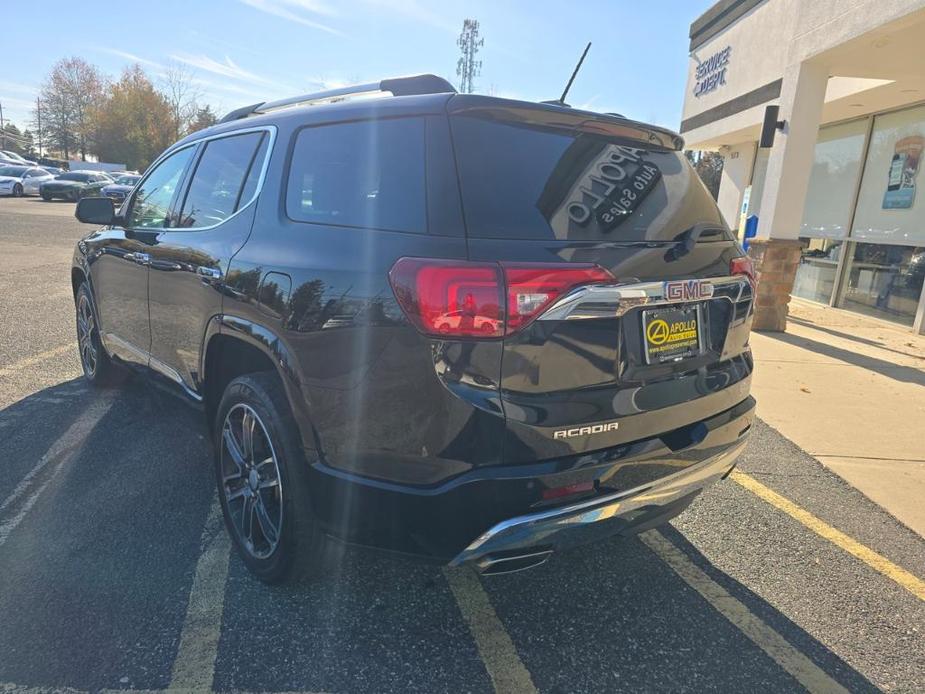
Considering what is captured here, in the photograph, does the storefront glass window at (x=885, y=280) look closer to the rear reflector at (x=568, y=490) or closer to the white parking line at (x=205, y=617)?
the rear reflector at (x=568, y=490)

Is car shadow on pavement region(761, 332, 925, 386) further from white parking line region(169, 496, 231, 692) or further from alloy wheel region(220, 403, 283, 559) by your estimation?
white parking line region(169, 496, 231, 692)

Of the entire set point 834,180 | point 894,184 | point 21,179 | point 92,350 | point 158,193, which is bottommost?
point 92,350

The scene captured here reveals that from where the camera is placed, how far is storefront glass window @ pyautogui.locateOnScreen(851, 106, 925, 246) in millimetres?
9164

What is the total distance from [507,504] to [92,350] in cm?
422

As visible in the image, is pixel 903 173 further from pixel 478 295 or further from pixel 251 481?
pixel 251 481

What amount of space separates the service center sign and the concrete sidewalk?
7.61 metres

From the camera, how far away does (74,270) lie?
504 cm

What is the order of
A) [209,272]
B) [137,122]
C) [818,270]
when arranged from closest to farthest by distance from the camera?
[209,272] → [818,270] → [137,122]

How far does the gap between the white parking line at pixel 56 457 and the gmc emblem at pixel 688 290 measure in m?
3.07

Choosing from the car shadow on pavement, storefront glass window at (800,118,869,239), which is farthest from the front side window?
storefront glass window at (800,118,869,239)

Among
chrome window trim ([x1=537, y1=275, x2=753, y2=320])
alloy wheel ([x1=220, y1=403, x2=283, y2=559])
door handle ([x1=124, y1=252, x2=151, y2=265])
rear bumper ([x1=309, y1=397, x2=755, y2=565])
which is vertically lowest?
alloy wheel ([x1=220, y1=403, x2=283, y2=559])

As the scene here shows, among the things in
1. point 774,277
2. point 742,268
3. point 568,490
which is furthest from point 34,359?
point 774,277

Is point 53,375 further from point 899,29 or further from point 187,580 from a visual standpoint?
point 899,29

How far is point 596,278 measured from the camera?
1989 mm
